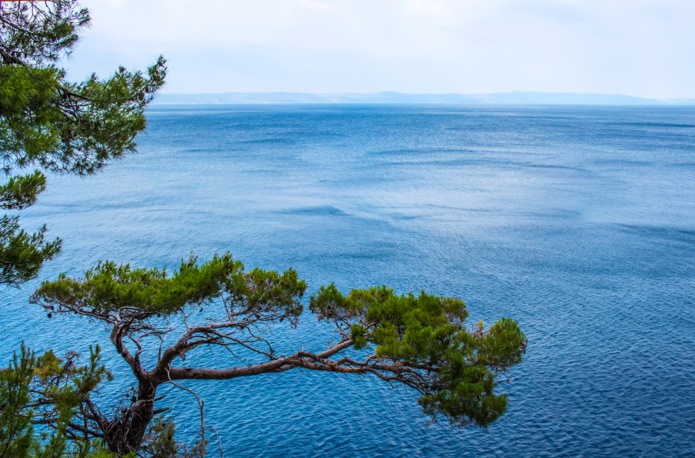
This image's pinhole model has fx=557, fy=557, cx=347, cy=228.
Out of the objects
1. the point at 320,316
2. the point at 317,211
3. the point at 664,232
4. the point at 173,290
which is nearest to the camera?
the point at 173,290

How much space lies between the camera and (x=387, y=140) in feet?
348

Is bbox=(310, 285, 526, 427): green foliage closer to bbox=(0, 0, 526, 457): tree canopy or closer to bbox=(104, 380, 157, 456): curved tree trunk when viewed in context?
bbox=(0, 0, 526, 457): tree canopy

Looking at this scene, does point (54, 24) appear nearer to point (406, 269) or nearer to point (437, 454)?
point (437, 454)

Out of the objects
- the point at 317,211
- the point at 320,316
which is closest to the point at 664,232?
the point at 317,211

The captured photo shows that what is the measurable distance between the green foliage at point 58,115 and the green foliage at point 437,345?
5.31 meters

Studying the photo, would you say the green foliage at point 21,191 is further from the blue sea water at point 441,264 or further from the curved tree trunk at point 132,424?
the blue sea water at point 441,264

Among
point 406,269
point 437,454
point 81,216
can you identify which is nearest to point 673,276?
point 406,269

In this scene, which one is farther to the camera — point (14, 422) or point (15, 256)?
point (15, 256)

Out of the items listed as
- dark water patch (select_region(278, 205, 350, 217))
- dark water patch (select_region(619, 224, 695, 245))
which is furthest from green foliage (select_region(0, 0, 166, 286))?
dark water patch (select_region(619, 224, 695, 245))

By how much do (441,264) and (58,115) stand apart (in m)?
24.9

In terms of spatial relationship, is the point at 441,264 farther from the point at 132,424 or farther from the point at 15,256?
the point at 15,256

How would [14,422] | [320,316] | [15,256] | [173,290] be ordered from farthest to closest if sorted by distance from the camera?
1. [320,316]
2. [15,256]
3. [173,290]
4. [14,422]

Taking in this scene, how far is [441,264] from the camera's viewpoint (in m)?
32.1

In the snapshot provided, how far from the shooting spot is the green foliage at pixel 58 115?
9945 millimetres
